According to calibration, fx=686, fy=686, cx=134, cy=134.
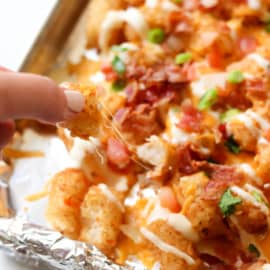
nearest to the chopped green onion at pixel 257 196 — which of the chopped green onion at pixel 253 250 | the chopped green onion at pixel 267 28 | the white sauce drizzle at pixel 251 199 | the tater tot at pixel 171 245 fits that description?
the white sauce drizzle at pixel 251 199

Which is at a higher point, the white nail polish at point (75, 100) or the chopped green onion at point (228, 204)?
the white nail polish at point (75, 100)

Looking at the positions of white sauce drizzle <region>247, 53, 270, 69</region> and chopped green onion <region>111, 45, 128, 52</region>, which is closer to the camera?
white sauce drizzle <region>247, 53, 270, 69</region>

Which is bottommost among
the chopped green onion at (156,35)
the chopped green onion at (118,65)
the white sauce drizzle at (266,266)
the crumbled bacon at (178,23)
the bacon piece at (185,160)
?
the white sauce drizzle at (266,266)

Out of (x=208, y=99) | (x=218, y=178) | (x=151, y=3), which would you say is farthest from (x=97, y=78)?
(x=218, y=178)

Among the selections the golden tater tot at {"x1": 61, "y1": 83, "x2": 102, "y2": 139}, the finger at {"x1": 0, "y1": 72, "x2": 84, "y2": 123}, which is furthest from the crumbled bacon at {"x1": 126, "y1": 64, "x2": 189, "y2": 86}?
the finger at {"x1": 0, "y1": 72, "x2": 84, "y2": 123}

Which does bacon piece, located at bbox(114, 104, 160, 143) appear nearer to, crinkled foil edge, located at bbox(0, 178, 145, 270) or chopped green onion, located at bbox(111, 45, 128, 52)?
chopped green onion, located at bbox(111, 45, 128, 52)

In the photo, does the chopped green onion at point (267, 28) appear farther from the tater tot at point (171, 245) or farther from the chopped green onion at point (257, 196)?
the tater tot at point (171, 245)

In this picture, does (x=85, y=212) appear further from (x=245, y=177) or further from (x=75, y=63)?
(x=75, y=63)
